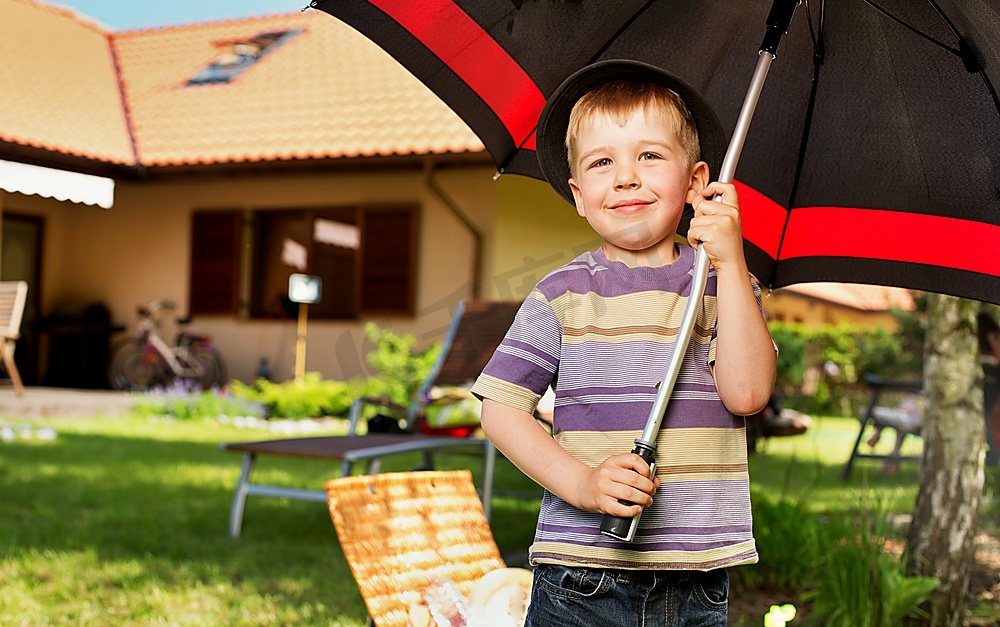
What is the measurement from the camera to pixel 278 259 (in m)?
11.9

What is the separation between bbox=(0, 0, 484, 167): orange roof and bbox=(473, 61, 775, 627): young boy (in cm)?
764

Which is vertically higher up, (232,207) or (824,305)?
(232,207)

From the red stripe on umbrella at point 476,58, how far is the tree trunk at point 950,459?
172 centimetres

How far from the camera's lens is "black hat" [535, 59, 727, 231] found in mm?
1485

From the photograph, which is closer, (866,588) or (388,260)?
(866,588)

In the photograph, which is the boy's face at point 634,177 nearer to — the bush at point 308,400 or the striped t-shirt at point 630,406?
the striped t-shirt at point 630,406

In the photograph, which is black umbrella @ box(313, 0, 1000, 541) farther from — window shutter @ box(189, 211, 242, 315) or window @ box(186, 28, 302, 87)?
window @ box(186, 28, 302, 87)

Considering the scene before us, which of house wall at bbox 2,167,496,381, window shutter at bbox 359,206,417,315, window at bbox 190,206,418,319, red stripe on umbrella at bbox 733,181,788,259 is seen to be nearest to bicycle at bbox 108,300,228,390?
house wall at bbox 2,167,496,381

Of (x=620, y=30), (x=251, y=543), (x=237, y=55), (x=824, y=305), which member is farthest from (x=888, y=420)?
(x=824, y=305)

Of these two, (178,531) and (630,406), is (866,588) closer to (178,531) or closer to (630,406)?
(630,406)

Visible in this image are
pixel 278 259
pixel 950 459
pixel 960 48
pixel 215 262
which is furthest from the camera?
pixel 278 259

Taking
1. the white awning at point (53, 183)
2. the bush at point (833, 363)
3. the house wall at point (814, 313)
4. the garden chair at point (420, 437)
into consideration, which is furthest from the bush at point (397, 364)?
the house wall at point (814, 313)

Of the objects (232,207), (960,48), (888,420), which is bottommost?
(888,420)

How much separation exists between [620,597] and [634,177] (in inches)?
23.7
